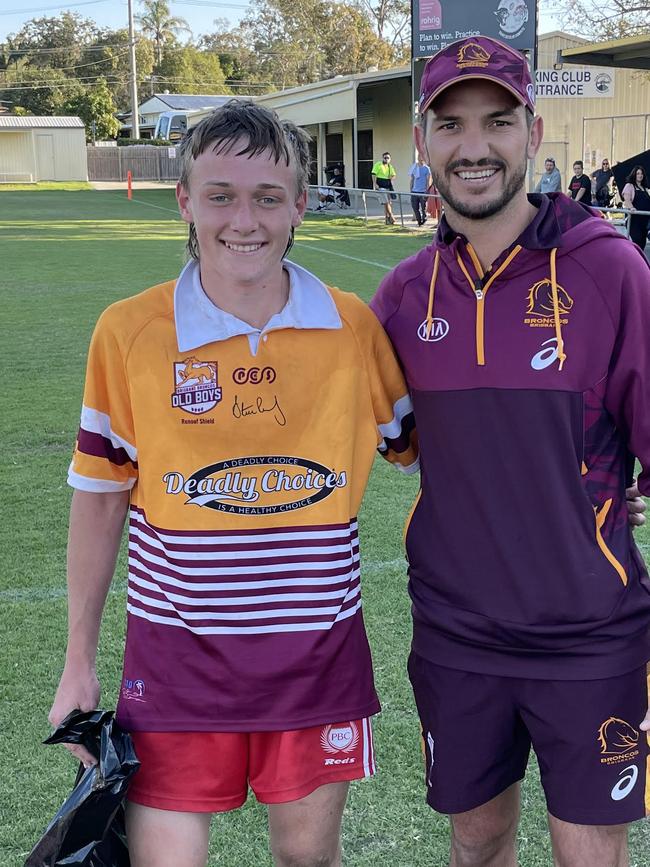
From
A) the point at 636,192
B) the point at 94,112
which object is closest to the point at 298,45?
the point at 94,112

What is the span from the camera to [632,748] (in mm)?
2113

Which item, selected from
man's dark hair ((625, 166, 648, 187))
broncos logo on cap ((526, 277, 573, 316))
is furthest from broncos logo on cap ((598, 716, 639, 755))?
man's dark hair ((625, 166, 648, 187))

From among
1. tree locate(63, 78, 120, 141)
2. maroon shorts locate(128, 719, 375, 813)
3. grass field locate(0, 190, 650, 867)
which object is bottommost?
grass field locate(0, 190, 650, 867)

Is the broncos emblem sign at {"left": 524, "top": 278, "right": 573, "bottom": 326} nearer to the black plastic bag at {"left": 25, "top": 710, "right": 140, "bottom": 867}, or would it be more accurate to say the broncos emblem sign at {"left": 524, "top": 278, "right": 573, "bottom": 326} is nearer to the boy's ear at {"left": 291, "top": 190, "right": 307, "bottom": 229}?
the boy's ear at {"left": 291, "top": 190, "right": 307, "bottom": 229}

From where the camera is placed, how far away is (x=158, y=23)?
312 feet

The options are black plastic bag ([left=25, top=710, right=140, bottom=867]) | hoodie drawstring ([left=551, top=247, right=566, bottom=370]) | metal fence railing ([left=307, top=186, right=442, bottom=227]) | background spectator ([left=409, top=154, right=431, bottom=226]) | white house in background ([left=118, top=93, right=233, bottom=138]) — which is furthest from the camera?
white house in background ([left=118, top=93, right=233, bottom=138])

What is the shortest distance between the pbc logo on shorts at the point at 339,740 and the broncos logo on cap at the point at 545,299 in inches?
38.9

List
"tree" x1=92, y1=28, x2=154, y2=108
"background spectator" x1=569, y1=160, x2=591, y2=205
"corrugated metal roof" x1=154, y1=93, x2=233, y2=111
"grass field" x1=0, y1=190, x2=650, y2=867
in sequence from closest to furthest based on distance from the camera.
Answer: "grass field" x1=0, y1=190, x2=650, y2=867 < "background spectator" x1=569, y1=160, x2=591, y2=205 < "corrugated metal roof" x1=154, y1=93, x2=233, y2=111 < "tree" x1=92, y1=28, x2=154, y2=108

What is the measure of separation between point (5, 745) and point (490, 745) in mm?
1860

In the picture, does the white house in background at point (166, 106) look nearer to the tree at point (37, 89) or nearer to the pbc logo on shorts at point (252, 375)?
the tree at point (37, 89)

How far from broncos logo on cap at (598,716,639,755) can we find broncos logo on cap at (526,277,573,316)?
89cm

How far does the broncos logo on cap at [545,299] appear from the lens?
2068 millimetres

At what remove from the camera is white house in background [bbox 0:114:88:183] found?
49.7m
